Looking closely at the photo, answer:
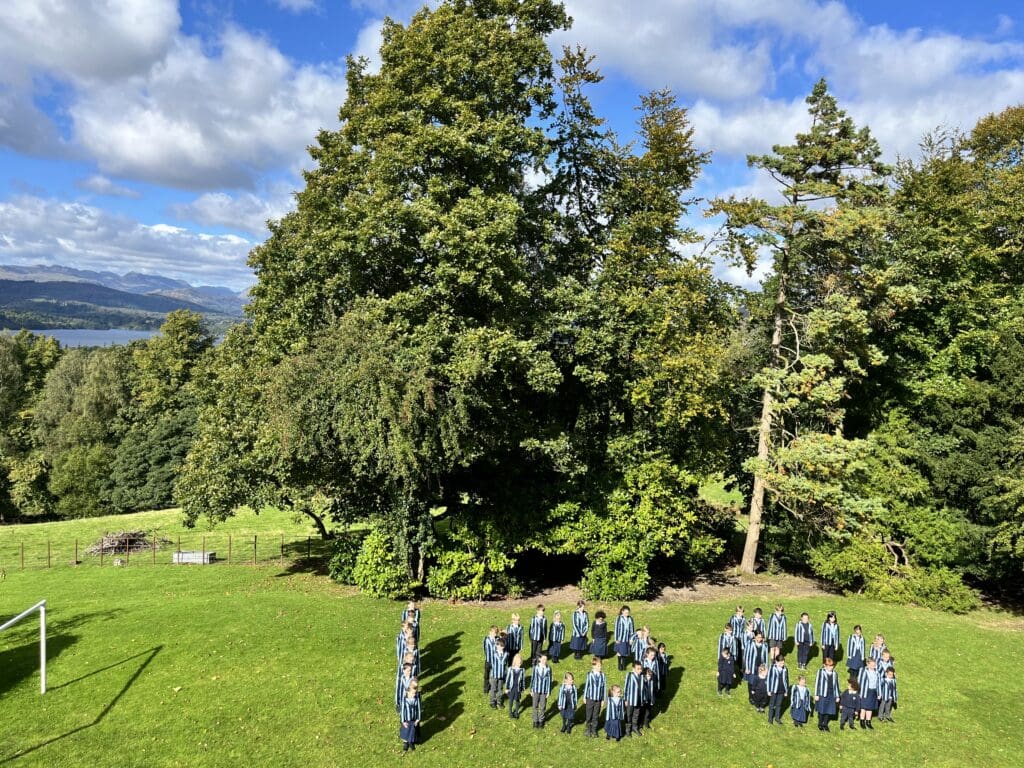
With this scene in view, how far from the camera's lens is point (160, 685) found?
15.0 m

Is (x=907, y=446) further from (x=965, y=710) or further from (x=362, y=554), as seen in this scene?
(x=362, y=554)

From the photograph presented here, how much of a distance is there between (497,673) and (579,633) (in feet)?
10.7

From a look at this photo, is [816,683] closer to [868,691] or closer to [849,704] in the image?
[849,704]

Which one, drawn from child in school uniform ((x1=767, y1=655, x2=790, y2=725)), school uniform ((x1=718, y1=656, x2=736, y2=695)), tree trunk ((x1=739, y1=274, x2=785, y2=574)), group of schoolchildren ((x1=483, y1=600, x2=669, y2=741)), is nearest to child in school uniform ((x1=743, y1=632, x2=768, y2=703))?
school uniform ((x1=718, y1=656, x2=736, y2=695))

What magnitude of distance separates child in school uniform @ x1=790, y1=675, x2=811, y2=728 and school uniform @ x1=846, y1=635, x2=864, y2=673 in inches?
111

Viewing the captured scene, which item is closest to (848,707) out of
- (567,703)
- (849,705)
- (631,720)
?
(849,705)

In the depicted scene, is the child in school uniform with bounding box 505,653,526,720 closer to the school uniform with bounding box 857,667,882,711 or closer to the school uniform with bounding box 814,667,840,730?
the school uniform with bounding box 814,667,840,730

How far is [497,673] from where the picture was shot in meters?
14.6

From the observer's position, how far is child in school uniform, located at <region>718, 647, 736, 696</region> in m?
15.3

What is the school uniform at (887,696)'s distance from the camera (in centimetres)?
1422

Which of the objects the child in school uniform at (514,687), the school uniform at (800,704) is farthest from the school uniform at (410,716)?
the school uniform at (800,704)

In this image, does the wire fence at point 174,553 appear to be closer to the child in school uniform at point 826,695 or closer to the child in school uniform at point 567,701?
the child in school uniform at point 567,701

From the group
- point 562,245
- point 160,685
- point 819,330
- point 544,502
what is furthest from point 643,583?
point 160,685

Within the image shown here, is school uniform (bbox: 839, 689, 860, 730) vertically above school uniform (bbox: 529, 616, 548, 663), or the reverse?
school uniform (bbox: 529, 616, 548, 663)
